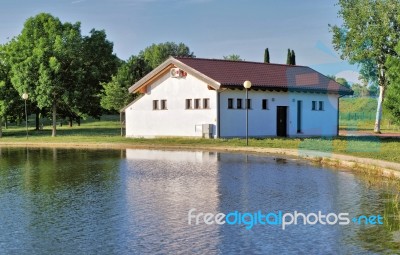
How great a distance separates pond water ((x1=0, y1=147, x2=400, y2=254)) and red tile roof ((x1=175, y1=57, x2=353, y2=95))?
66.0ft

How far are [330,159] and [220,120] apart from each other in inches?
694

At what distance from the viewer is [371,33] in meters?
53.4

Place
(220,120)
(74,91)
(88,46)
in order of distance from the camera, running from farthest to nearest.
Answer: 1. (88,46)
2. (74,91)
3. (220,120)

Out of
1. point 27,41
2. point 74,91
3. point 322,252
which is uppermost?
point 27,41

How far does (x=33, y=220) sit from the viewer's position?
35.0ft

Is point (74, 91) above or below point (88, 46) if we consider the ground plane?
below

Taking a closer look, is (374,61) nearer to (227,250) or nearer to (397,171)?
(397,171)

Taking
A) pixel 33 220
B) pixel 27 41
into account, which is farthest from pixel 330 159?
pixel 27 41

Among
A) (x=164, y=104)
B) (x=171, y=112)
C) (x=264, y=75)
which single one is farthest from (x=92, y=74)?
(x=264, y=75)

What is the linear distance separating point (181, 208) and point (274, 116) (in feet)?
102

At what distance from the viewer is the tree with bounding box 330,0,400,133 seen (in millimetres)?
52938

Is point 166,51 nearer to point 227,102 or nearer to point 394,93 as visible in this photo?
point 227,102

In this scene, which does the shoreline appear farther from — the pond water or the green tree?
the green tree

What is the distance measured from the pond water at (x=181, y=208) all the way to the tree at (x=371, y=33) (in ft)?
119
